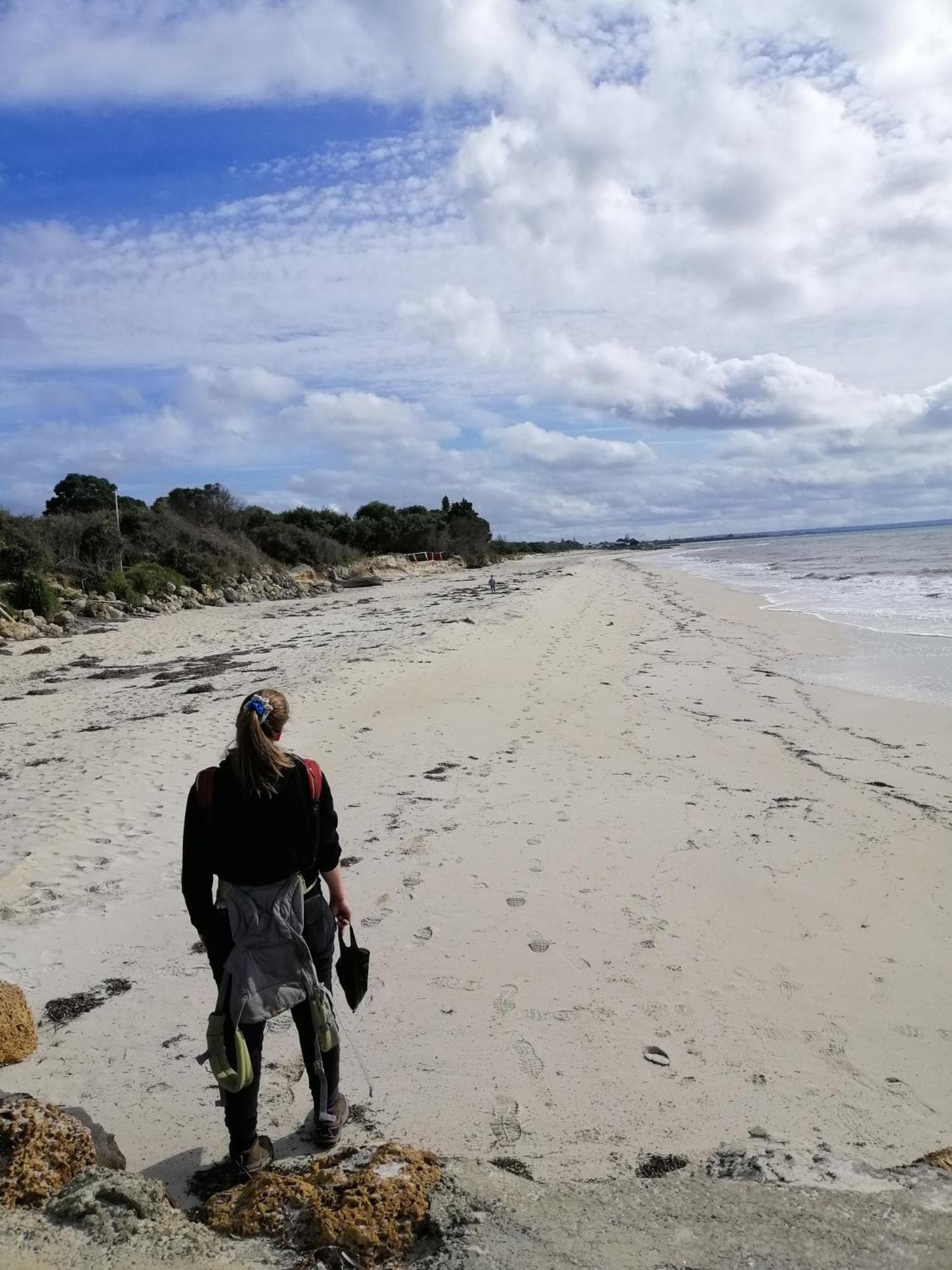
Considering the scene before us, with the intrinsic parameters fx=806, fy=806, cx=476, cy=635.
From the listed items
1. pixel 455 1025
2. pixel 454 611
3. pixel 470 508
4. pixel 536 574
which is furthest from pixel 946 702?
pixel 470 508

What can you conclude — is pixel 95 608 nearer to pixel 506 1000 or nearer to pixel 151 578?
pixel 151 578

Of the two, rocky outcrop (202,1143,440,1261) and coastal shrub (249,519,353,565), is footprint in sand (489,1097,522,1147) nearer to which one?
rocky outcrop (202,1143,440,1261)

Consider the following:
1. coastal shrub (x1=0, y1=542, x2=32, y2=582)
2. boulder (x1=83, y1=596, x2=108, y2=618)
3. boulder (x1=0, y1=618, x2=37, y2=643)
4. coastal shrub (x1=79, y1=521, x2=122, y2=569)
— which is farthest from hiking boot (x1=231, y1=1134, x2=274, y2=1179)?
coastal shrub (x1=79, y1=521, x2=122, y2=569)

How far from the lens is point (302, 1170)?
264 centimetres

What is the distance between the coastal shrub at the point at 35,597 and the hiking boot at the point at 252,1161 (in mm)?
21151

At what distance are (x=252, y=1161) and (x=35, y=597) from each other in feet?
71.1

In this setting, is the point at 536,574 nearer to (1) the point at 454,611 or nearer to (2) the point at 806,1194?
(1) the point at 454,611

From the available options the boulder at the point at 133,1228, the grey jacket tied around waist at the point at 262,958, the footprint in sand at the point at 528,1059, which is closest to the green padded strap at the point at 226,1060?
the grey jacket tied around waist at the point at 262,958

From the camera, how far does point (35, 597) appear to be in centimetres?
2136

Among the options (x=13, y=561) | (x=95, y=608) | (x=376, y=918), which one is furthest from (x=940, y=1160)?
(x=13, y=561)

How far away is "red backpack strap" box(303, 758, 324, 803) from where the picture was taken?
293cm

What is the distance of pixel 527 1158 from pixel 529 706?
7586mm

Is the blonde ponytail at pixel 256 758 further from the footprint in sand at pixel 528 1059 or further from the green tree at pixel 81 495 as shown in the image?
the green tree at pixel 81 495

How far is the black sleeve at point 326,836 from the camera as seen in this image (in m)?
2.99
